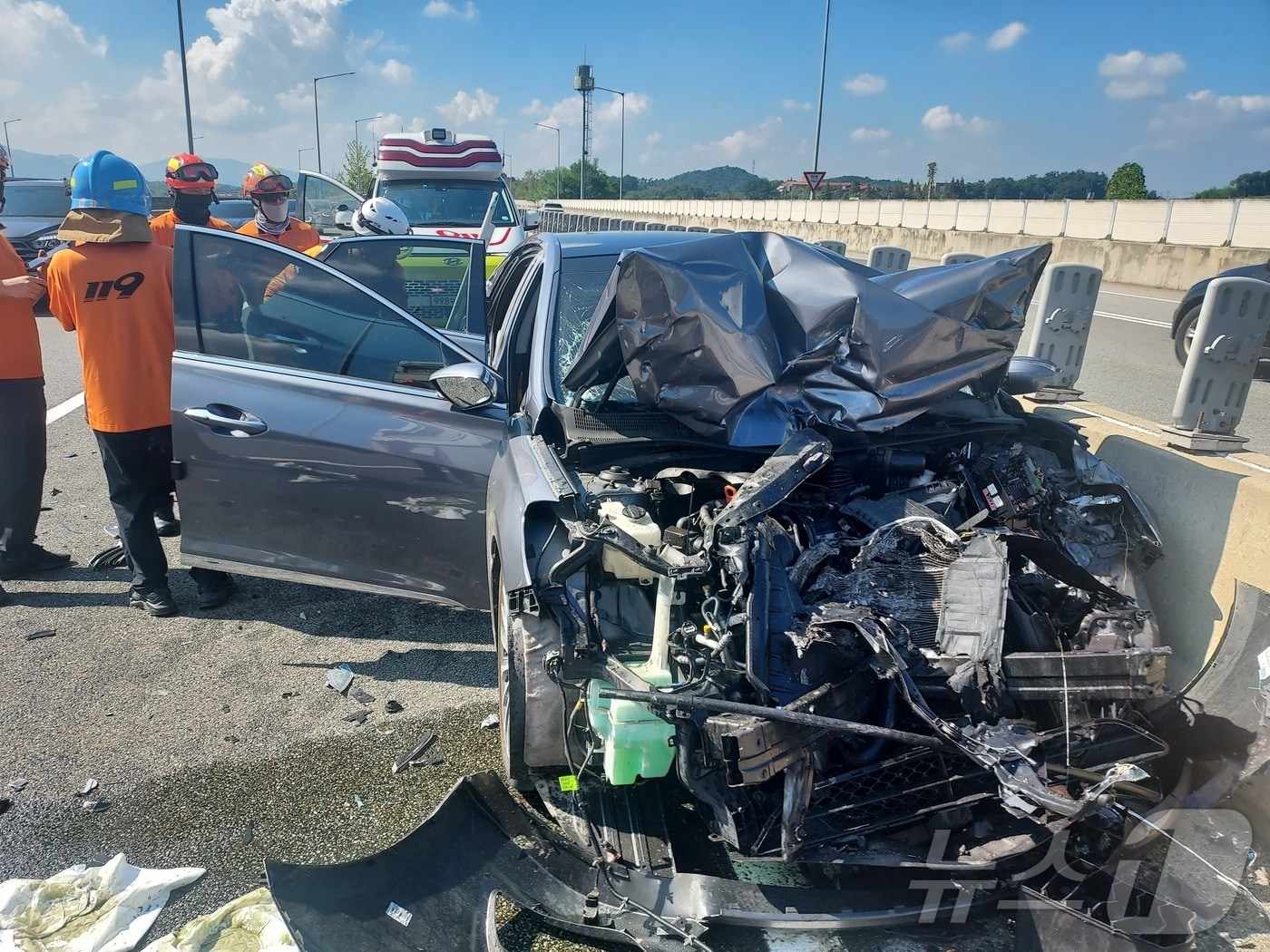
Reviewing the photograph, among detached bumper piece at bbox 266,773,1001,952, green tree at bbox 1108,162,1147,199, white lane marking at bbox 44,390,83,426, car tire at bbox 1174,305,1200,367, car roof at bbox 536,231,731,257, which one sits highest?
green tree at bbox 1108,162,1147,199

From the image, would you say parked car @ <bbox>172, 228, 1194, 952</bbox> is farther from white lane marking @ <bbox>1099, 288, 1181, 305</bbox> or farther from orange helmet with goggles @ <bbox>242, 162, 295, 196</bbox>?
white lane marking @ <bbox>1099, 288, 1181, 305</bbox>

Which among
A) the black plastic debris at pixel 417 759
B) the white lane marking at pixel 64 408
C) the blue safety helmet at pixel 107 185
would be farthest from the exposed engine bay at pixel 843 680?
the white lane marking at pixel 64 408

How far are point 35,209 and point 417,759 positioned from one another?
15676 millimetres

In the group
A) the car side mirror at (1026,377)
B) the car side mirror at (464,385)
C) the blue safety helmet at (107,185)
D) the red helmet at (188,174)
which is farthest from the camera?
the red helmet at (188,174)

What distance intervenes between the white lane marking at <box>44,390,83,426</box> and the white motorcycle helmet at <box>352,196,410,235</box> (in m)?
3.25

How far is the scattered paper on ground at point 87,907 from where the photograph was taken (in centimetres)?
234

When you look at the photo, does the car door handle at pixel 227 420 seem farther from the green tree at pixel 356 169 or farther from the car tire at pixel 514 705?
the green tree at pixel 356 169

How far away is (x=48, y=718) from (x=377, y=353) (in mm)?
2025

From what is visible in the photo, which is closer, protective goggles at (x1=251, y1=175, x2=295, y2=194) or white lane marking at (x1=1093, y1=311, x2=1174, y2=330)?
protective goggles at (x1=251, y1=175, x2=295, y2=194)

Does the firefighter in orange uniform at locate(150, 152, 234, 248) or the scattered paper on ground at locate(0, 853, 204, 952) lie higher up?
the firefighter in orange uniform at locate(150, 152, 234, 248)

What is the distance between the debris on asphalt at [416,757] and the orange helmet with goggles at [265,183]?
5165 millimetres

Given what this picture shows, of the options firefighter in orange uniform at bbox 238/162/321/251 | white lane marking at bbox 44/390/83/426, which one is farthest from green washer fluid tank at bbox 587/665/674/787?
white lane marking at bbox 44/390/83/426

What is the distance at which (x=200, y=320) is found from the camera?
3.81 meters

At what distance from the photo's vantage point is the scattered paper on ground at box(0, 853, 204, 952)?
2.34 metres
